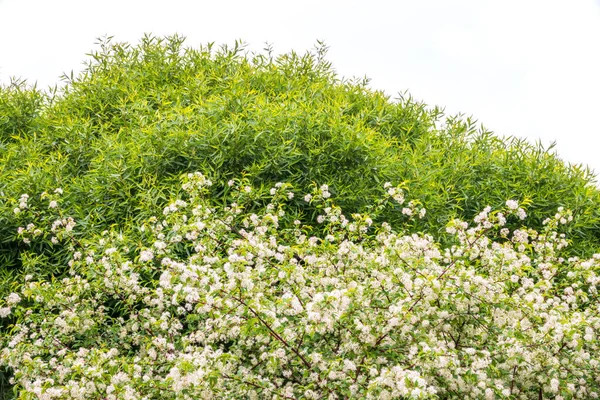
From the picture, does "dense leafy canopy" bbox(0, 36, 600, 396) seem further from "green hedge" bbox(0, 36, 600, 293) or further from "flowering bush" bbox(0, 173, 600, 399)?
"flowering bush" bbox(0, 173, 600, 399)

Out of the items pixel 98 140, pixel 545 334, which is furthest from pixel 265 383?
pixel 98 140

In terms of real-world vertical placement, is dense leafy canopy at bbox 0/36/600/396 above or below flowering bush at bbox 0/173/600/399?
above

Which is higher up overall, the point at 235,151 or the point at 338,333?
the point at 235,151

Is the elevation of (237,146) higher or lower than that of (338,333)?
higher

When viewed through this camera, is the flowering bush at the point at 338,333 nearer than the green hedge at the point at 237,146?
Yes

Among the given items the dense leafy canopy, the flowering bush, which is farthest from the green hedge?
the flowering bush

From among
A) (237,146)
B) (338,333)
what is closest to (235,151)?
(237,146)

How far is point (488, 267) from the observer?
5188 mm

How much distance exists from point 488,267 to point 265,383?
6.47 feet

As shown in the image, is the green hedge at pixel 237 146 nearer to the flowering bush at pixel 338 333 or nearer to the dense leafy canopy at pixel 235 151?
the dense leafy canopy at pixel 235 151

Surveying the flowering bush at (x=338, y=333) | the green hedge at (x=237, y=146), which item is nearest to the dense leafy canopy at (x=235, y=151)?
the green hedge at (x=237, y=146)

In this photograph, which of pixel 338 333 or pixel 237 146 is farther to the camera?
pixel 237 146

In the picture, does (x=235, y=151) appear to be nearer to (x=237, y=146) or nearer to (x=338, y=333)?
(x=237, y=146)

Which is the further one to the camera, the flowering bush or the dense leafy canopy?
the dense leafy canopy
